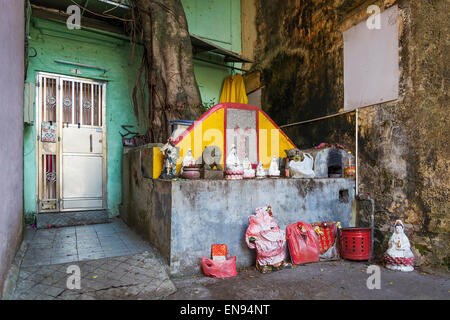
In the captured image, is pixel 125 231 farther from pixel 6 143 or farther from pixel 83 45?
pixel 83 45

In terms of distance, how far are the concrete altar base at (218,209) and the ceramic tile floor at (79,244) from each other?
1.20 ft

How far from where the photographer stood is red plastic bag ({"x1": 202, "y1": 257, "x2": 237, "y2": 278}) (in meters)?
3.65

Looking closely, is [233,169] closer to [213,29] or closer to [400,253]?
[400,253]

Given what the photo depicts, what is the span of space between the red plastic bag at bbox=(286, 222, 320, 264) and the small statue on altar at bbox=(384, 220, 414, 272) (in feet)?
3.42

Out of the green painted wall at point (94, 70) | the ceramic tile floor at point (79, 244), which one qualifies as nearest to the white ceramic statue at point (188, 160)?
the ceramic tile floor at point (79, 244)

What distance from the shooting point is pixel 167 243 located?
3.68 metres

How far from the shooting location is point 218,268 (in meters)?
3.67

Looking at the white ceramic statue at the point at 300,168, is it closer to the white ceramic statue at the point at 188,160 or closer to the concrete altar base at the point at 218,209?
the concrete altar base at the point at 218,209

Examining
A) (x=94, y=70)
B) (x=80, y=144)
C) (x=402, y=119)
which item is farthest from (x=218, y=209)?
(x=94, y=70)

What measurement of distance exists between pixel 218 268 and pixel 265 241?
2.41 ft

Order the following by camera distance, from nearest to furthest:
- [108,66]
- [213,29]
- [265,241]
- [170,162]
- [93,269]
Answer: [93,269], [265,241], [170,162], [108,66], [213,29]

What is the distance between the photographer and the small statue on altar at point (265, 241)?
12.5 ft
